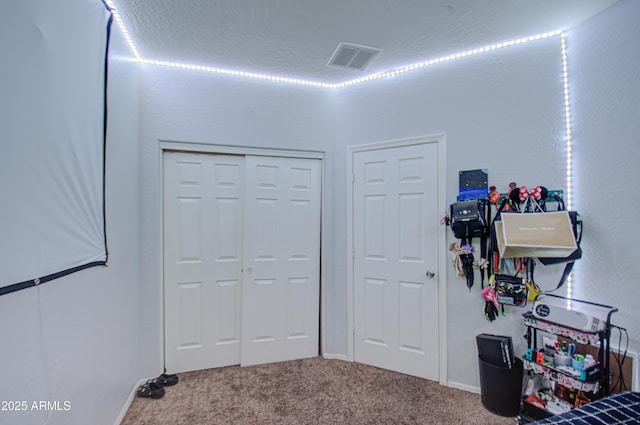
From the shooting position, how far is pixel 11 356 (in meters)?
1.03

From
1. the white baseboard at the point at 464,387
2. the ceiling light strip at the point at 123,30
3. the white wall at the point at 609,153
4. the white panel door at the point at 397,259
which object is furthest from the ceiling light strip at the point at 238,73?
the white baseboard at the point at 464,387

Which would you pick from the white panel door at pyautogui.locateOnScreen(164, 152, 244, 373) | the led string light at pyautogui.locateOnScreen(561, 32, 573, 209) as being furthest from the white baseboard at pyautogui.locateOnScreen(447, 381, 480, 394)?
the white panel door at pyautogui.locateOnScreen(164, 152, 244, 373)

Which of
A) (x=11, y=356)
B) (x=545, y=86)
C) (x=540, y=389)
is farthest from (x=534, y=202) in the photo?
(x=11, y=356)

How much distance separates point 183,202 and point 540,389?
3.16m

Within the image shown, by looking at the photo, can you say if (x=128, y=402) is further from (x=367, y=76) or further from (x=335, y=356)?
(x=367, y=76)

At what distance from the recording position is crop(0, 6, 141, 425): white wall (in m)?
1.08

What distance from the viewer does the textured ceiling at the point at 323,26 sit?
192 cm

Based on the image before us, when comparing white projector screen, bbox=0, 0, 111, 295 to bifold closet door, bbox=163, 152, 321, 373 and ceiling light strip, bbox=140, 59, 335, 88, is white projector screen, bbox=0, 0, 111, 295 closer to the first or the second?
ceiling light strip, bbox=140, 59, 335, 88

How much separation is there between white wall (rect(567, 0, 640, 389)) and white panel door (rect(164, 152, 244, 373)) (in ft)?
8.96

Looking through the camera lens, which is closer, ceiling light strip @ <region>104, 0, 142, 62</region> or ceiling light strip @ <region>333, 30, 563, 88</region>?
ceiling light strip @ <region>104, 0, 142, 62</region>

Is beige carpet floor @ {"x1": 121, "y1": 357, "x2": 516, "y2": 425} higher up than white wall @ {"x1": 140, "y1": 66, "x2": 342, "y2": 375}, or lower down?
lower down

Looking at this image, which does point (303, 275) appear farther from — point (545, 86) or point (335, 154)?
point (545, 86)

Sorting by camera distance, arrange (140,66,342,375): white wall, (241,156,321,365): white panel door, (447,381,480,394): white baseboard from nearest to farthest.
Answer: (447,381,480,394): white baseboard, (140,66,342,375): white wall, (241,156,321,365): white panel door

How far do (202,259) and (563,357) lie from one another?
2840mm
